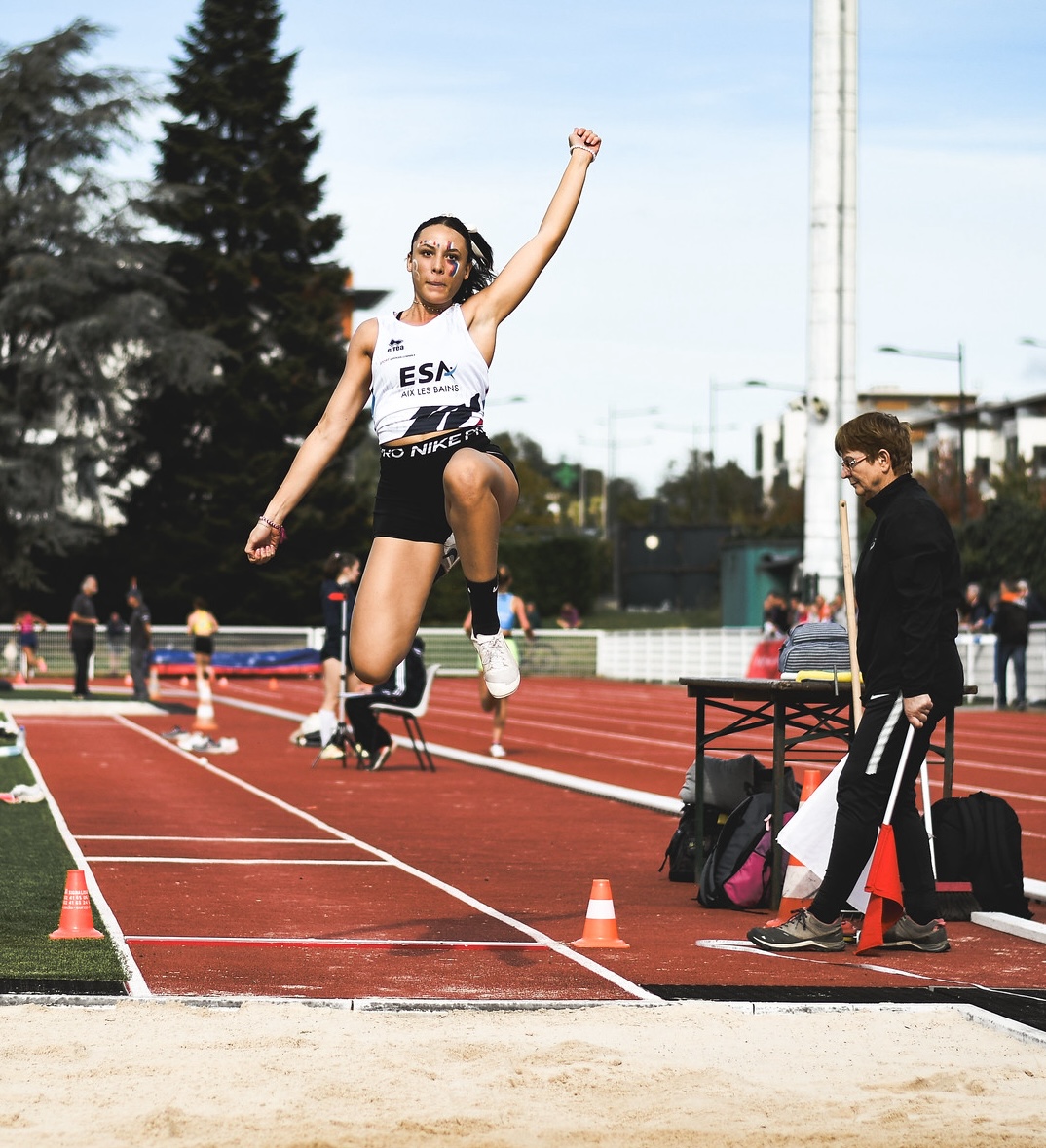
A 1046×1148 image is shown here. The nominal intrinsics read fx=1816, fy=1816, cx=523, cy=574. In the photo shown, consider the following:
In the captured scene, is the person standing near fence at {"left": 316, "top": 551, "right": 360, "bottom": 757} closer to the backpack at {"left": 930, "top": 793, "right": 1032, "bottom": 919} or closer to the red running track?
the red running track

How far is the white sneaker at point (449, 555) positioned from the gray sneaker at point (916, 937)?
8.70 feet

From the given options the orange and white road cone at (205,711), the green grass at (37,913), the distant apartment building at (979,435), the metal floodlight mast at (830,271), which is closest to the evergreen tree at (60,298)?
the metal floodlight mast at (830,271)

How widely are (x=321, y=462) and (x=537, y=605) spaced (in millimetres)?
60838

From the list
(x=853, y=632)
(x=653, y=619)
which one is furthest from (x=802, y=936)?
(x=653, y=619)

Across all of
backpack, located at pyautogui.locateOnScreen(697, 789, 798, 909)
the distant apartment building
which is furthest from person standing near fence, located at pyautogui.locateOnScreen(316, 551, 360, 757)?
the distant apartment building

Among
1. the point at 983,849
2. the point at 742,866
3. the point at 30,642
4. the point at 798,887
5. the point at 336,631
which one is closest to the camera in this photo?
the point at 798,887

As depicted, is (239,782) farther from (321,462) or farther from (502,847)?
(321,462)

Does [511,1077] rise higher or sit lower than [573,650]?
lower

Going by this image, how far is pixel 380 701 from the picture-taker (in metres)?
16.6

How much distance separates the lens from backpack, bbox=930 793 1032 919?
27.3 feet

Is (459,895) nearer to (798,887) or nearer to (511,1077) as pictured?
(798,887)

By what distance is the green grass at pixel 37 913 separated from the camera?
6.41 m

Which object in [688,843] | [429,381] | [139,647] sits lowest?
[688,843]

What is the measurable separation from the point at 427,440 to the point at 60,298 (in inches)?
1740
